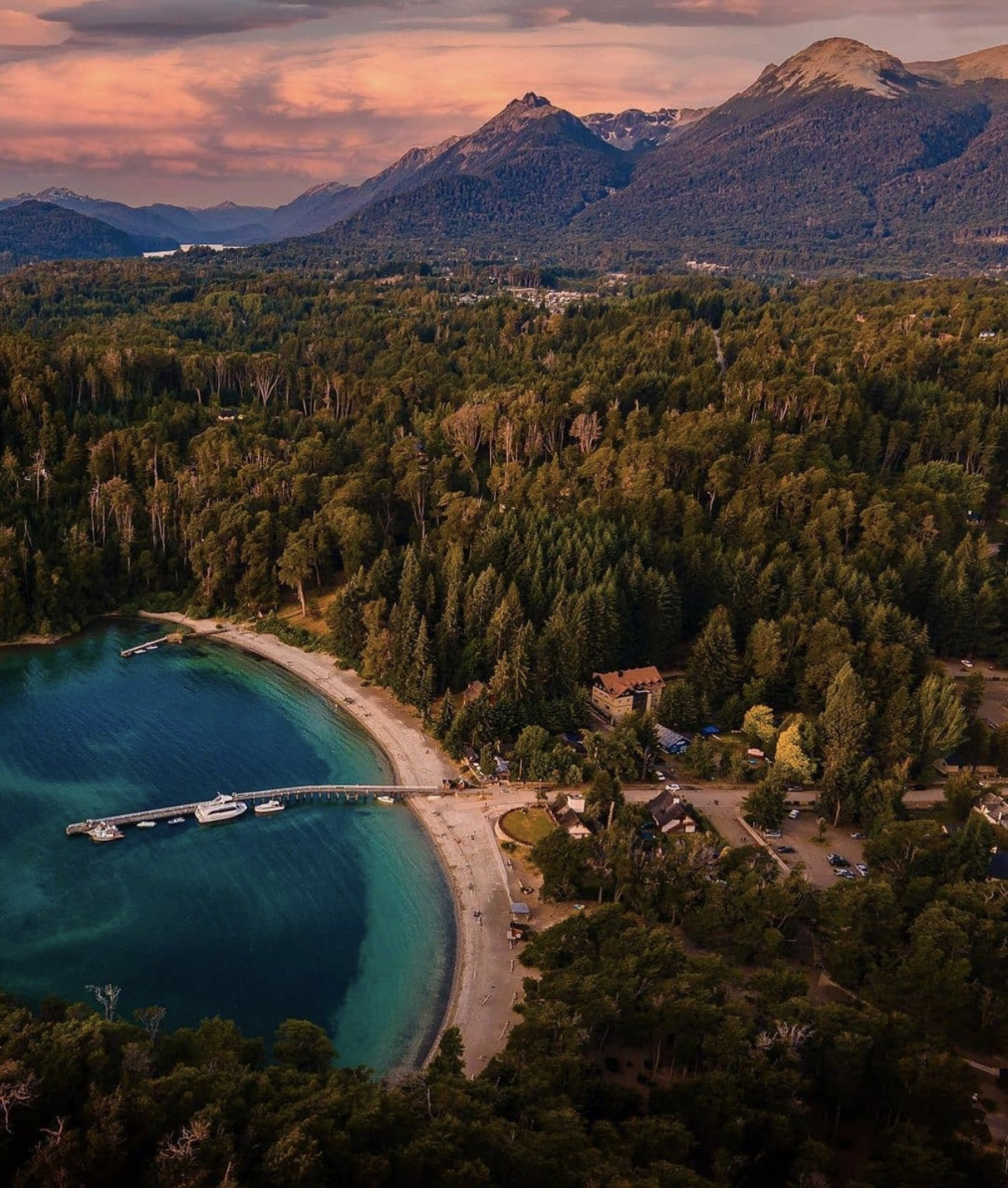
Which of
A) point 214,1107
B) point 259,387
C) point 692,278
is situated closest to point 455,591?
point 214,1107

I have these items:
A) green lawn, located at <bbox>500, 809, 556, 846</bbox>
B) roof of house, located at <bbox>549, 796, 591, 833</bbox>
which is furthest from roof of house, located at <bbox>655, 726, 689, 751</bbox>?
green lawn, located at <bbox>500, 809, 556, 846</bbox>

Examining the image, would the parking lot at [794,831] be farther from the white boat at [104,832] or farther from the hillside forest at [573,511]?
the white boat at [104,832]

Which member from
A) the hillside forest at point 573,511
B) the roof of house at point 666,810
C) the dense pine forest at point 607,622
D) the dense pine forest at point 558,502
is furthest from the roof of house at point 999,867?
the roof of house at point 666,810

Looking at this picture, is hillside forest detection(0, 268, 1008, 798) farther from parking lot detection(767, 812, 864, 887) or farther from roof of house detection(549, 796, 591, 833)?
roof of house detection(549, 796, 591, 833)

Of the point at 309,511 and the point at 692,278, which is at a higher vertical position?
the point at 692,278

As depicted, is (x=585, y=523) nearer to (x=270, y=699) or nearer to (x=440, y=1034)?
(x=270, y=699)

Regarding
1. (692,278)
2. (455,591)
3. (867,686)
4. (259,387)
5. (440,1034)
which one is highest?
(692,278)
